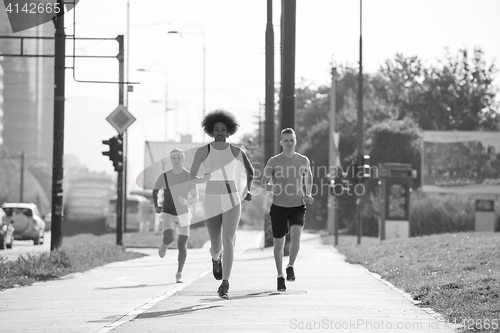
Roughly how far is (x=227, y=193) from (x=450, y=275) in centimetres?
441

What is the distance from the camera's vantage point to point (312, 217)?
85438mm

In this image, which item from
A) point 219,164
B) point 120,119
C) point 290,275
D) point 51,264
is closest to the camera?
point 219,164

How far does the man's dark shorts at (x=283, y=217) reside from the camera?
44.7 feet

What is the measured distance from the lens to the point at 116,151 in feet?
98.9

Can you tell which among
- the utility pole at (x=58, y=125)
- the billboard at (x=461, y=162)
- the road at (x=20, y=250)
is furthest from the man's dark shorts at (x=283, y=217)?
the billboard at (x=461, y=162)

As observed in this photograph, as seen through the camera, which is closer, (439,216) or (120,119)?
(120,119)

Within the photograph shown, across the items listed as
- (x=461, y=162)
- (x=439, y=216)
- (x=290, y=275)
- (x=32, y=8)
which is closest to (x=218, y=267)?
(x=290, y=275)

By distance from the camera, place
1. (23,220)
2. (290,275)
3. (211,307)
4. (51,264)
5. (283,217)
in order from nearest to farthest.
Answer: (211,307) → (283,217) → (290,275) → (51,264) → (23,220)

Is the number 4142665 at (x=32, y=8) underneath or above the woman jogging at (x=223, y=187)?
above

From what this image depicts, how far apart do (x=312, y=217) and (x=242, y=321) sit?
75565 millimetres

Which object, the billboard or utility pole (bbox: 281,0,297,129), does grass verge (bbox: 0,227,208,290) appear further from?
the billboard

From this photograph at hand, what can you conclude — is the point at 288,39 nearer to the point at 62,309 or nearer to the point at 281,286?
the point at 281,286

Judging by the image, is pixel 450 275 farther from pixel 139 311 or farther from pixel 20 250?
pixel 20 250

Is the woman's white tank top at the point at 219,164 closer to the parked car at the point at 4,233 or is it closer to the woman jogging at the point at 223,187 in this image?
the woman jogging at the point at 223,187
